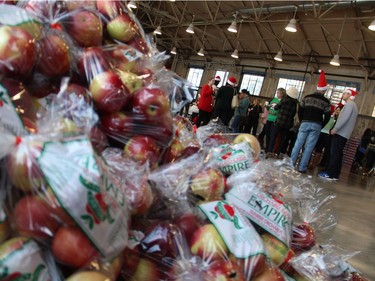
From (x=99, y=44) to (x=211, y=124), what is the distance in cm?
110

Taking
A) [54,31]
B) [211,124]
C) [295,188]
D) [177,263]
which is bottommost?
[177,263]

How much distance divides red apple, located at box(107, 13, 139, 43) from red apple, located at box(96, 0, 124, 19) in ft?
0.07

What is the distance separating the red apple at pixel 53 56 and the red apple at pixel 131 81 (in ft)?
0.51

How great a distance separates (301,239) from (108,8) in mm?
1001

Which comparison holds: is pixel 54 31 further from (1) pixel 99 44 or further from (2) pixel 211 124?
(2) pixel 211 124

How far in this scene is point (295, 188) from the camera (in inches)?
58.1

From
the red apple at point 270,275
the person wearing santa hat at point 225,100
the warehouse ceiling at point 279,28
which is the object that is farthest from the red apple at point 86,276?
the warehouse ceiling at point 279,28

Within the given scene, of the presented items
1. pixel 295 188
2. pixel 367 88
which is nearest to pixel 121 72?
pixel 295 188

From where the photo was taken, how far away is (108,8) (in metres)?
1.20

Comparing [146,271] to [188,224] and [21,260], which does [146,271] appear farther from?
[21,260]

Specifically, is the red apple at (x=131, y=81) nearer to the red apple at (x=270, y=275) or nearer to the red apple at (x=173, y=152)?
the red apple at (x=173, y=152)

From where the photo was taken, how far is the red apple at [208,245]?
0.80 m

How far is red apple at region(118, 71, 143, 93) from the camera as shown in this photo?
3.27 feet

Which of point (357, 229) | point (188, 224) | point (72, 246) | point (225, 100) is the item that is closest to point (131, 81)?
point (188, 224)
